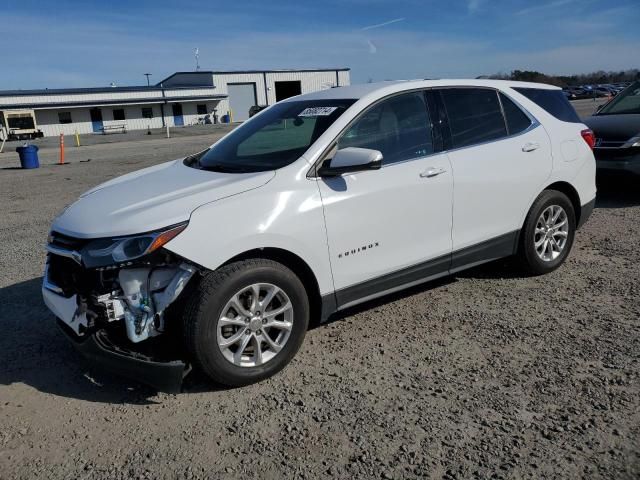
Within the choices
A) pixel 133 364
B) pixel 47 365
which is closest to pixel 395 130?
pixel 133 364

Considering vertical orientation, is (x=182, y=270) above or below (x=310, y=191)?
below

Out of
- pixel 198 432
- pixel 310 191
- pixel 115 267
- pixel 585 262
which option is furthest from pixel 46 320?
pixel 585 262

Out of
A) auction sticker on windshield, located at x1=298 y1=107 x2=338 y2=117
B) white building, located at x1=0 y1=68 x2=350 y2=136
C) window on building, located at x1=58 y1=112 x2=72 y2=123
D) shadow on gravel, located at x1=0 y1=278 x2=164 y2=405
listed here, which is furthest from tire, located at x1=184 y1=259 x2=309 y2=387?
window on building, located at x1=58 y1=112 x2=72 y2=123

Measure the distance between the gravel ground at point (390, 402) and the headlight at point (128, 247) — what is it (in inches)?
35.3

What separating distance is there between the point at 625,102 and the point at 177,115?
186ft

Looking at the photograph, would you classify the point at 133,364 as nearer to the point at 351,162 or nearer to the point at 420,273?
the point at 351,162

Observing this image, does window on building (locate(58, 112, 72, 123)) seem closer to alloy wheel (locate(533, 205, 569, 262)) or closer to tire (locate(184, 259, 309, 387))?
alloy wheel (locate(533, 205, 569, 262))

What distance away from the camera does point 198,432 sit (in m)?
3.06

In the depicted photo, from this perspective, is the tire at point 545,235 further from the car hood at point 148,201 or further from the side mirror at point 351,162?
the car hood at point 148,201

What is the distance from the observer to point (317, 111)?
4.20 m

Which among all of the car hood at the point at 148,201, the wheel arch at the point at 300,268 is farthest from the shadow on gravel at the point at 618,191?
the car hood at the point at 148,201

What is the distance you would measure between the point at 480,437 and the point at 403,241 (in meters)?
1.56

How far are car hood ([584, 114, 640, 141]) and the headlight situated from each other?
714 centimetres

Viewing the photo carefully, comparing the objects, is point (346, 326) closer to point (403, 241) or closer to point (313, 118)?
point (403, 241)
